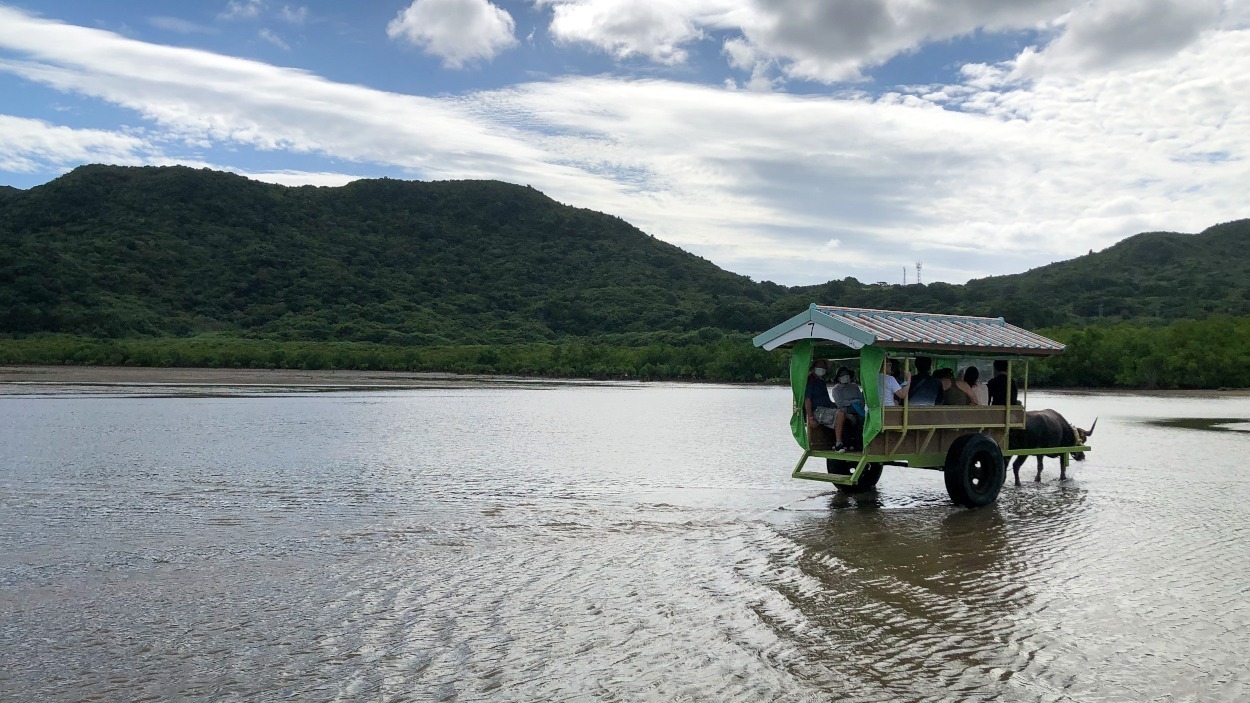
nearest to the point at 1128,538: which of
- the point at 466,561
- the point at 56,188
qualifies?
the point at 466,561

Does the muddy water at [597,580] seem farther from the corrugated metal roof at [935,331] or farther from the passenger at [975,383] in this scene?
the corrugated metal roof at [935,331]

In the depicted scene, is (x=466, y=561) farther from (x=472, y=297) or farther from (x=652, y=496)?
(x=472, y=297)

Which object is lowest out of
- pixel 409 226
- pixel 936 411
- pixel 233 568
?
pixel 233 568

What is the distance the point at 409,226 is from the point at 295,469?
363 feet

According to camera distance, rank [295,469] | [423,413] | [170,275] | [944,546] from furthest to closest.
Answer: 1. [170,275]
2. [423,413]
3. [295,469]
4. [944,546]

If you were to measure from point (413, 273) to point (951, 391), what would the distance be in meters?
101

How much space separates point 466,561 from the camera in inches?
362

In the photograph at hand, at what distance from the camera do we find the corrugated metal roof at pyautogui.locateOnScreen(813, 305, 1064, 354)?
12484 millimetres

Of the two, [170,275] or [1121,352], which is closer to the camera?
[1121,352]

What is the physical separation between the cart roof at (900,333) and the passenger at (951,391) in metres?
0.42

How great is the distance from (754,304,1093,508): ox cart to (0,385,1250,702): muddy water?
0.58 m

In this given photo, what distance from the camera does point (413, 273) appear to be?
110562 mm

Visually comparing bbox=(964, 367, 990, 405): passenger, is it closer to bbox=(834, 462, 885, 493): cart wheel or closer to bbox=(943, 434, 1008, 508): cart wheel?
bbox=(943, 434, 1008, 508): cart wheel

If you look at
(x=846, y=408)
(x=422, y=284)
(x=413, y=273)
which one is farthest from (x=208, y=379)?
(x=413, y=273)
